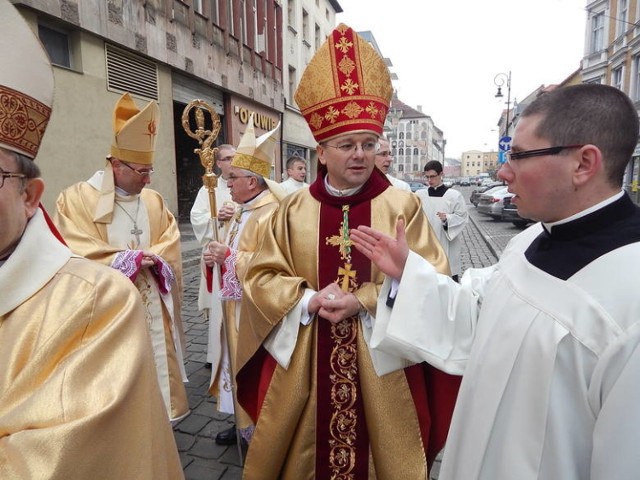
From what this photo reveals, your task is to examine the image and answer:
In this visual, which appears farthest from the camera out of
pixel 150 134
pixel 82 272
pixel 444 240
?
pixel 444 240

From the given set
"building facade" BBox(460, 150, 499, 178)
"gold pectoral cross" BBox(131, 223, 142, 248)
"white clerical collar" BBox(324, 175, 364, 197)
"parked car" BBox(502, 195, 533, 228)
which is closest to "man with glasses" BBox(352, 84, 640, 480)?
"white clerical collar" BBox(324, 175, 364, 197)

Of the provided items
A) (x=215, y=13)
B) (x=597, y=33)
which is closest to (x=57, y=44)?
(x=215, y=13)

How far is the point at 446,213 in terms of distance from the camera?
6293mm

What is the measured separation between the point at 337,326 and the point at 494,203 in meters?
17.7

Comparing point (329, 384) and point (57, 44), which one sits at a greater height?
point (57, 44)

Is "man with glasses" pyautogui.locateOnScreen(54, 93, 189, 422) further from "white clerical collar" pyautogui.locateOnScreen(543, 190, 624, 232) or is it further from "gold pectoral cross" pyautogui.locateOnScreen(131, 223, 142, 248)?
"white clerical collar" pyautogui.locateOnScreen(543, 190, 624, 232)

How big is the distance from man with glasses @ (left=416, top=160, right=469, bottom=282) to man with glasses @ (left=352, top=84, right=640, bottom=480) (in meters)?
4.91

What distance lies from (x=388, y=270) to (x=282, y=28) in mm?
21599

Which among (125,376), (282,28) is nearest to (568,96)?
(125,376)

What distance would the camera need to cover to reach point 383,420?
2.22m

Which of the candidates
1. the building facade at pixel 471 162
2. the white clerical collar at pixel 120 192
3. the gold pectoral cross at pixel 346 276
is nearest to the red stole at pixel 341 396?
the gold pectoral cross at pixel 346 276

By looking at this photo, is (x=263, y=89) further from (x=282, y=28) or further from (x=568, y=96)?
(x=568, y=96)

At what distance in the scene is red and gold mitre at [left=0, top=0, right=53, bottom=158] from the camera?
1.13 m

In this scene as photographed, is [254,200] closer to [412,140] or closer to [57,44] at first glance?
[57,44]
